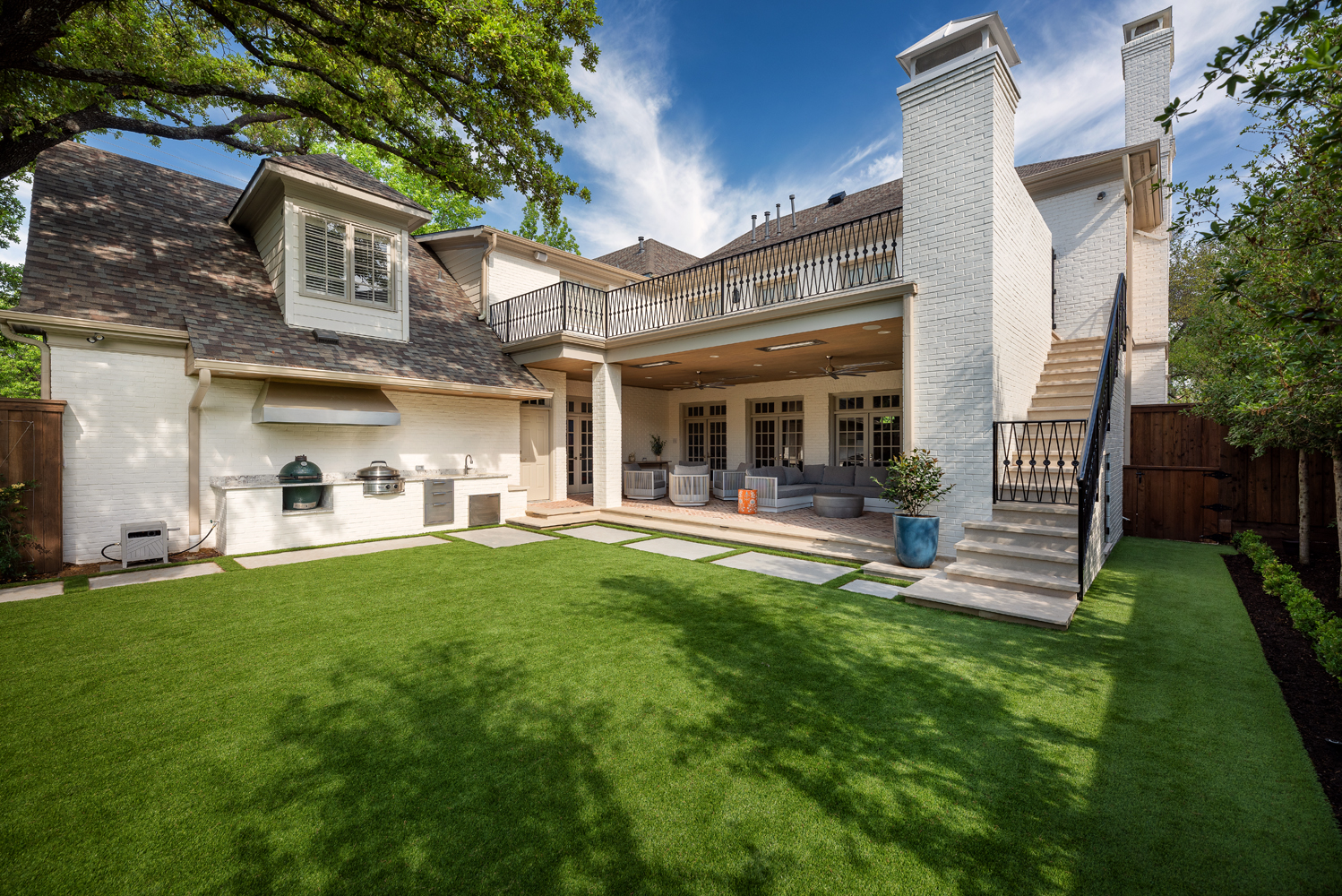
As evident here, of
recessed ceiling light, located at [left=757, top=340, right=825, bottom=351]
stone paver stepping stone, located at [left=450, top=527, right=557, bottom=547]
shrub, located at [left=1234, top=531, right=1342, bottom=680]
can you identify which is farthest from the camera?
recessed ceiling light, located at [left=757, top=340, right=825, bottom=351]

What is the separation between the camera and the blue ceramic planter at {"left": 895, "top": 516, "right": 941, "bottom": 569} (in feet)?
19.3

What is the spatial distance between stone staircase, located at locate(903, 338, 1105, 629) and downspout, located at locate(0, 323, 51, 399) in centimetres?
1038

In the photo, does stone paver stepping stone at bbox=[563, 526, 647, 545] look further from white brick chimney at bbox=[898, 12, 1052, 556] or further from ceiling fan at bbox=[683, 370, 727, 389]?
ceiling fan at bbox=[683, 370, 727, 389]

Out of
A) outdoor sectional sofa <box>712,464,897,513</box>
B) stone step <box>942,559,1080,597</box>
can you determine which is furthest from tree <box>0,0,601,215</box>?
stone step <box>942,559,1080,597</box>

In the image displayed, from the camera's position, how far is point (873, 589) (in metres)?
5.33

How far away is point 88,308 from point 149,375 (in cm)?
97

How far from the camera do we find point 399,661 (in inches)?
142

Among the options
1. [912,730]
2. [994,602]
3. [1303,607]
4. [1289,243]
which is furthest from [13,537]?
[1303,607]

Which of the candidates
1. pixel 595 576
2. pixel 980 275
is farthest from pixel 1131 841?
pixel 980 275

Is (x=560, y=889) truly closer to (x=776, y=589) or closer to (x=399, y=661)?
(x=399, y=661)

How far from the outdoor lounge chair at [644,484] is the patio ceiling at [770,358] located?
2.44 metres

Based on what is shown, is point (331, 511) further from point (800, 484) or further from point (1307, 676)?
point (1307, 676)

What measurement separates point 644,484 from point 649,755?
923cm

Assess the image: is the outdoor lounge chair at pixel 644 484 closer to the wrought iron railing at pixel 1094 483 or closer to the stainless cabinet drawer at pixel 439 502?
the stainless cabinet drawer at pixel 439 502
